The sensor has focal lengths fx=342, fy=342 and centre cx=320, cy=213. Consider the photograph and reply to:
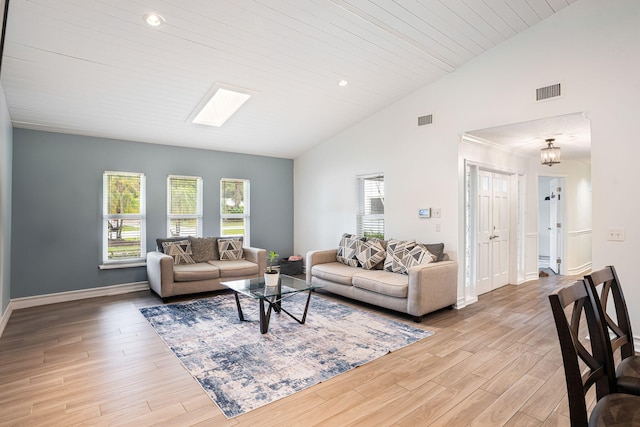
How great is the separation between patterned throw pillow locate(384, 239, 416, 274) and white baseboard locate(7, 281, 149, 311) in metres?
3.78

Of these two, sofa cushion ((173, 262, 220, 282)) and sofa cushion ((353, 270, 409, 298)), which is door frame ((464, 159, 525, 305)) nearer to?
sofa cushion ((353, 270, 409, 298))

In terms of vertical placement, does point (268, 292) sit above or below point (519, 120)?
below

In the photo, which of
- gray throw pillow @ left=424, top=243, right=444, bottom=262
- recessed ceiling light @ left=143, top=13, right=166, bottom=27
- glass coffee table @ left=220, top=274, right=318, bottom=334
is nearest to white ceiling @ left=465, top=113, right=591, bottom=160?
gray throw pillow @ left=424, top=243, right=444, bottom=262

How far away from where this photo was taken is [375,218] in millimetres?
5633

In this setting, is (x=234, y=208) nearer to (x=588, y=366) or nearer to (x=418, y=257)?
(x=418, y=257)

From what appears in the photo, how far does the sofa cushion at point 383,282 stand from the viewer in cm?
392

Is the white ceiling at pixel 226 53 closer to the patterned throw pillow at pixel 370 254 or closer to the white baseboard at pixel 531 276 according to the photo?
the patterned throw pillow at pixel 370 254

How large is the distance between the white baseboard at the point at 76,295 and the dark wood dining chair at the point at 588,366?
18.3 ft

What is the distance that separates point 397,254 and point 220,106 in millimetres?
3194

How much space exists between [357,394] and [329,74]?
340 centimetres

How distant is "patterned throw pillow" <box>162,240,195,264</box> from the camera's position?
5.10 m

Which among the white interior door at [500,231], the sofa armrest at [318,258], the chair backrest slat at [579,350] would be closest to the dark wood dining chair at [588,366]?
the chair backrest slat at [579,350]

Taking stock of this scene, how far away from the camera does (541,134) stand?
433cm

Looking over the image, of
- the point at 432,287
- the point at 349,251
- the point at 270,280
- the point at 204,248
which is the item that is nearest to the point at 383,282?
the point at 432,287
